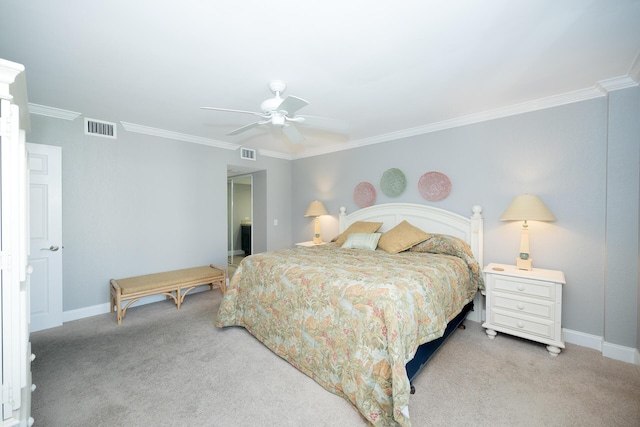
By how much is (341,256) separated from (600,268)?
2.51m

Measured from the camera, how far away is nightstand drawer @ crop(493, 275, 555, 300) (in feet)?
8.34

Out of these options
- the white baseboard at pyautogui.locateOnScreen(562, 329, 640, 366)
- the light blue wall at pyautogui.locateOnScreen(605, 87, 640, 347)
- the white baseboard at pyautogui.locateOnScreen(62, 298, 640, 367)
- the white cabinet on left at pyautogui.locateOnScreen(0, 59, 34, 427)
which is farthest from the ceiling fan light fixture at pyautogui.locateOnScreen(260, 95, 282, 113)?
the white baseboard at pyautogui.locateOnScreen(562, 329, 640, 366)

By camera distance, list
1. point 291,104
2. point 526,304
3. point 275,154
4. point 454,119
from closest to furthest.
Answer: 1. point 291,104
2. point 526,304
3. point 454,119
4. point 275,154

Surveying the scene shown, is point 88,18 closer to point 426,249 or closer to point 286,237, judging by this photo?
point 426,249

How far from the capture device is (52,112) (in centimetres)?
316

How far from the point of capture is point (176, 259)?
4234mm

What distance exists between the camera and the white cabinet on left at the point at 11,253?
1.39m

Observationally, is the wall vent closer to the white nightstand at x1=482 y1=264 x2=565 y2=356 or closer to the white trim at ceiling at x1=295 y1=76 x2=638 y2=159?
the white trim at ceiling at x1=295 y1=76 x2=638 y2=159

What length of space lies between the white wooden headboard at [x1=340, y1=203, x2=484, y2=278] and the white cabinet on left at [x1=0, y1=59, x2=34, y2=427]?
3727 mm

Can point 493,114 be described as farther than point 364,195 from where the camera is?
No

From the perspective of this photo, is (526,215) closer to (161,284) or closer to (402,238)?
(402,238)

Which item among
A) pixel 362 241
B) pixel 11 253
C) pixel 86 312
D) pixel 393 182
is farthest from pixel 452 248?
pixel 86 312

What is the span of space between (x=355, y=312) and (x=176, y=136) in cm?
379

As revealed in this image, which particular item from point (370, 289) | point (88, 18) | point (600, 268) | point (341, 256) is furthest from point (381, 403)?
point (88, 18)
